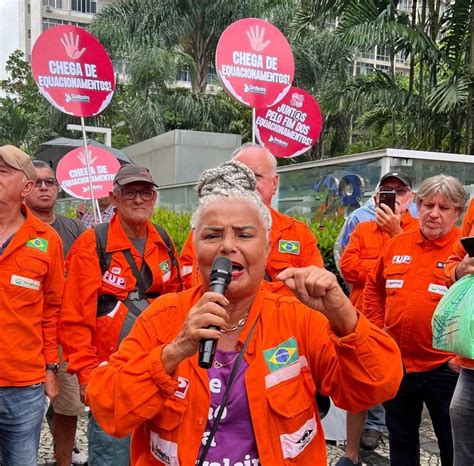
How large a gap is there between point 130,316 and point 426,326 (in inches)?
66.0

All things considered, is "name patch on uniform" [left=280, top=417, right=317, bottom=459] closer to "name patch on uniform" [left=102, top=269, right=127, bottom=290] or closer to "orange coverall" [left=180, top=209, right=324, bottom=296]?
"orange coverall" [left=180, top=209, right=324, bottom=296]

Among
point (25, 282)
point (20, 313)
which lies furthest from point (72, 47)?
point (20, 313)

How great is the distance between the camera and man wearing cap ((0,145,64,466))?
2.90 m

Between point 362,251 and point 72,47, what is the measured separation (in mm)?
3869

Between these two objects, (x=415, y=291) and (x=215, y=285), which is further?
(x=415, y=291)

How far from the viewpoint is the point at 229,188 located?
1.85m

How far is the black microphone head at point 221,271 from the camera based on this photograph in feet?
5.03

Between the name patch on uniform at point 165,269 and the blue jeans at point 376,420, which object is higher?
the name patch on uniform at point 165,269

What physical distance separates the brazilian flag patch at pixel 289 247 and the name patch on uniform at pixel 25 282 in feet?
4.42

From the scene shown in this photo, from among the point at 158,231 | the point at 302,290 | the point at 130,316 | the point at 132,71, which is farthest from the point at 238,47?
the point at 132,71

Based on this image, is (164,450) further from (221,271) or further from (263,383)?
(221,271)

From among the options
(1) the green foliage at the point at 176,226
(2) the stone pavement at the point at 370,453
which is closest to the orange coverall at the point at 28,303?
(2) the stone pavement at the point at 370,453

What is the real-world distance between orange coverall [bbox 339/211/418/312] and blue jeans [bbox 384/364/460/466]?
3.04 feet

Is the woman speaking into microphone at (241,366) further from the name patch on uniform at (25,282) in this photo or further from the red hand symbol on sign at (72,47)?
the red hand symbol on sign at (72,47)
